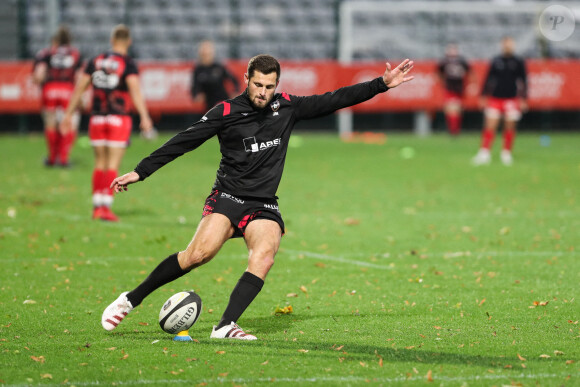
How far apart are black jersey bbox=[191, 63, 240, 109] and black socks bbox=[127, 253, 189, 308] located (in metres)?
11.6

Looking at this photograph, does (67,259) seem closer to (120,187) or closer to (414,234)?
(120,187)

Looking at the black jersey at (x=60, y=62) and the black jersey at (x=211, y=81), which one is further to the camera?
the black jersey at (x=211, y=81)

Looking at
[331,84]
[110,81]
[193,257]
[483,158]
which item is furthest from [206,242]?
[331,84]

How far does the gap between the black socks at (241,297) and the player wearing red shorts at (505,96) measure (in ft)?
44.3

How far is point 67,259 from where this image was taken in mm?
9047

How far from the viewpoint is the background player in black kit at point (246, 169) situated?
19.9 ft

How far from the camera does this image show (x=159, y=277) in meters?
6.15

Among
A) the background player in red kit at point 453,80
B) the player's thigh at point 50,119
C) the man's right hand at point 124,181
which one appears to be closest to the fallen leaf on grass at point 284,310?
the man's right hand at point 124,181

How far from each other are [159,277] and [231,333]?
0.71 metres

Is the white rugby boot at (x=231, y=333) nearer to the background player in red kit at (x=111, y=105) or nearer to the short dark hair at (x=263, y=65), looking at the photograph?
the short dark hair at (x=263, y=65)

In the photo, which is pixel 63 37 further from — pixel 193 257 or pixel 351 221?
pixel 193 257

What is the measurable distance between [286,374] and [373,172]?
13.0 meters

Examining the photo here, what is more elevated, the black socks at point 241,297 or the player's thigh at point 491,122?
the black socks at point 241,297

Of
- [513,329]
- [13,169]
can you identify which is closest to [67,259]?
[513,329]
